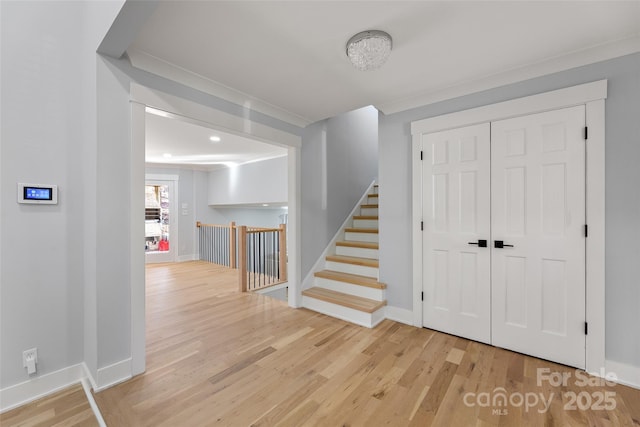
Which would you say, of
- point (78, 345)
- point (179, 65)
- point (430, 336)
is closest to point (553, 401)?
point (430, 336)

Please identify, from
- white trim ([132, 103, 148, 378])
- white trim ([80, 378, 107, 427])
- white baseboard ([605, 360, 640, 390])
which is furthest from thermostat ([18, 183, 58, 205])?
white baseboard ([605, 360, 640, 390])

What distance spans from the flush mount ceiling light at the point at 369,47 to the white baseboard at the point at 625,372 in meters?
2.71

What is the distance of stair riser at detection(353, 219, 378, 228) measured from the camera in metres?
4.09

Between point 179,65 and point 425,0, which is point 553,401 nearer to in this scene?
point 425,0

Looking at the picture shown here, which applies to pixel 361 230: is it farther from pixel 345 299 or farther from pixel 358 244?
pixel 345 299

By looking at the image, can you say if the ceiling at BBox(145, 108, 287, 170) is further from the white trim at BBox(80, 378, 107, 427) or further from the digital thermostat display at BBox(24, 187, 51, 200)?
the white trim at BBox(80, 378, 107, 427)

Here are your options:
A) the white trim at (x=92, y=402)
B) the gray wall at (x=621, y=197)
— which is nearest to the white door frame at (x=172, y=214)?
the white trim at (x=92, y=402)

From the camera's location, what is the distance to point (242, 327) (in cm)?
281

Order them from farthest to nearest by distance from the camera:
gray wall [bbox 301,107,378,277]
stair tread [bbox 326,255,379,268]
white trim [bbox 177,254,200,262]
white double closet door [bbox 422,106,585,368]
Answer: white trim [bbox 177,254,200,262] → gray wall [bbox 301,107,378,277] → stair tread [bbox 326,255,379,268] → white double closet door [bbox 422,106,585,368]

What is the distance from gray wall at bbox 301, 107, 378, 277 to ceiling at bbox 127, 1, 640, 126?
43.2 inches

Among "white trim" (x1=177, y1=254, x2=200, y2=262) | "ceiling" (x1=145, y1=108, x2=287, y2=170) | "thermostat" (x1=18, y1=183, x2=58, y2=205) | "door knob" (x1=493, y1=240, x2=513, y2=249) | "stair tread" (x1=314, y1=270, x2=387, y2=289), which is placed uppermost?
"ceiling" (x1=145, y1=108, x2=287, y2=170)

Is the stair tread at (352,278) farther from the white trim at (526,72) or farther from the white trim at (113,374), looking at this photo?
the white trim at (113,374)

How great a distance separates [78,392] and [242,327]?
128cm

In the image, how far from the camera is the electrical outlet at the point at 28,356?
1740 mm
